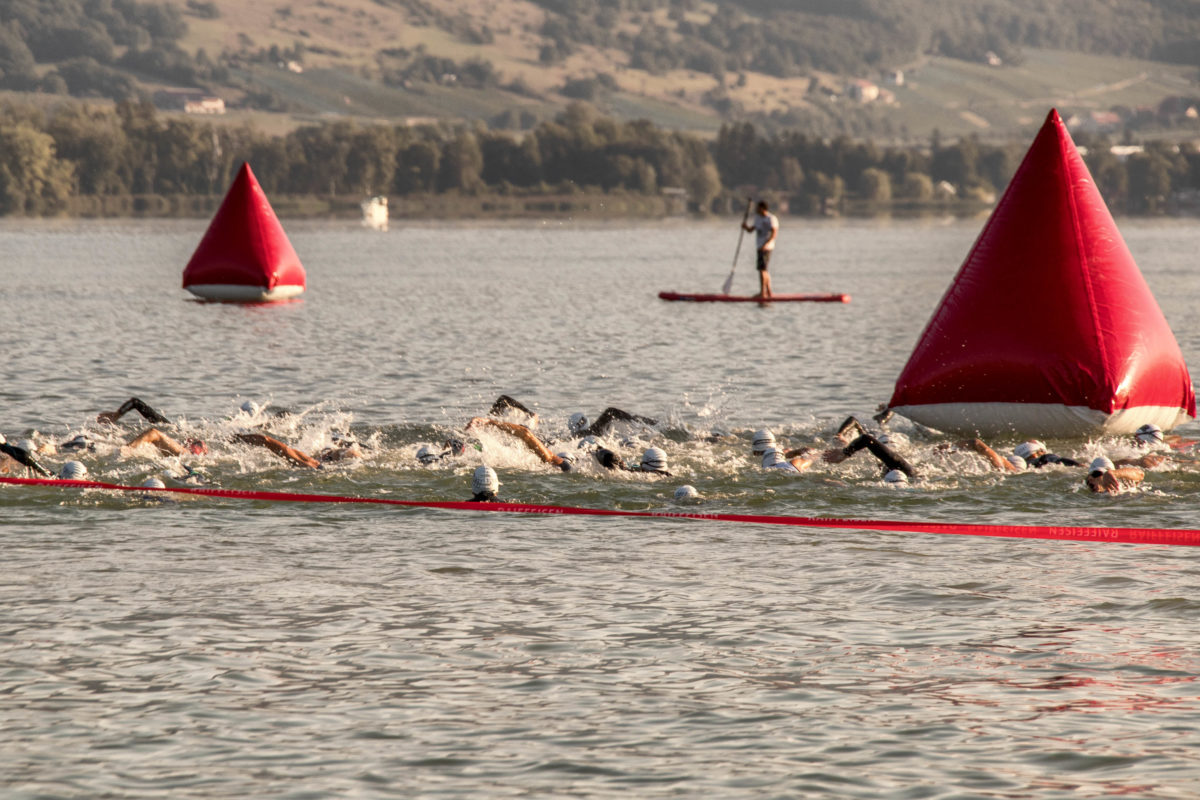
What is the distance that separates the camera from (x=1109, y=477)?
15352 millimetres

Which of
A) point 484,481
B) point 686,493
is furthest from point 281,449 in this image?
point 686,493

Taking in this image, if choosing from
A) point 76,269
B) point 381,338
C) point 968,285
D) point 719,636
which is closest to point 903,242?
point 76,269

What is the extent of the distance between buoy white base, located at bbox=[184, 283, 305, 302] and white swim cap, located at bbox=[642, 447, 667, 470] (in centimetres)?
2924

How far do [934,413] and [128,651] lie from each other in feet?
35.1

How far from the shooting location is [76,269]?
75.2m

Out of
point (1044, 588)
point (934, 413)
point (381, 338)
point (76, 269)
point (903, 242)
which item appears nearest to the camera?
point (1044, 588)

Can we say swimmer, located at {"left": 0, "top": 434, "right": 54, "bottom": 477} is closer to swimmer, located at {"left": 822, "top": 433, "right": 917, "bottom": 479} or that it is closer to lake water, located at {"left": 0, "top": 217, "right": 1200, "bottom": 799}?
lake water, located at {"left": 0, "top": 217, "right": 1200, "bottom": 799}

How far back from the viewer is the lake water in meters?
7.90

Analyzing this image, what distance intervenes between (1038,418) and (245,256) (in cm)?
2952

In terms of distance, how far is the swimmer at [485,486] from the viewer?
1501 cm

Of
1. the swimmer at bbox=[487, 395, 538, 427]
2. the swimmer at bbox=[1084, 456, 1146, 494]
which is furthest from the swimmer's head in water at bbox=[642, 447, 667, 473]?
the swimmer at bbox=[1084, 456, 1146, 494]

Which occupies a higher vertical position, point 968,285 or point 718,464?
point 968,285

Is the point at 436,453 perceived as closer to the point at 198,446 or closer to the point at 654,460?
the point at 654,460

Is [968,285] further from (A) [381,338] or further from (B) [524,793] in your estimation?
(A) [381,338]
